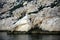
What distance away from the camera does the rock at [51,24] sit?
248ft

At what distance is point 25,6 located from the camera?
95188 mm

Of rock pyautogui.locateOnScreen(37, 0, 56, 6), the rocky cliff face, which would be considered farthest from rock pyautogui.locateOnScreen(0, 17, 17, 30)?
rock pyautogui.locateOnScreen(37, 0, 56, 6)

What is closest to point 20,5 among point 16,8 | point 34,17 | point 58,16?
point 16,8

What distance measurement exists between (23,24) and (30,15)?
3556 millimetres

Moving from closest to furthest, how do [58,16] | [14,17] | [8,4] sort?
[58,16] → [14,17] → [8,4]

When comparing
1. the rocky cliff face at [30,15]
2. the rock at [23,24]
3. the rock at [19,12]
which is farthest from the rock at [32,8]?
the rock at [23,24]

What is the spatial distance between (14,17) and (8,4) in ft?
51.2

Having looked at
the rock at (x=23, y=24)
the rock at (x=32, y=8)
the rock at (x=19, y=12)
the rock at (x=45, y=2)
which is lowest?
the rock at (x=23, y=24)

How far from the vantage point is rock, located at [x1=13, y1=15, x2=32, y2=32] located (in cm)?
8114

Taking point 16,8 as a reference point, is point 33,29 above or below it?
below

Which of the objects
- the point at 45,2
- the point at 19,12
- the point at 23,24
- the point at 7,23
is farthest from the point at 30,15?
the point at 7,23

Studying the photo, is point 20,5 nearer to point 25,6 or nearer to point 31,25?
point 25,6

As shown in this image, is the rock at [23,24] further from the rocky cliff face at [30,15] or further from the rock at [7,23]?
the rock at [7,23]

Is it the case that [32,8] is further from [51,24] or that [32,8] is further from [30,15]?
[51,24]
